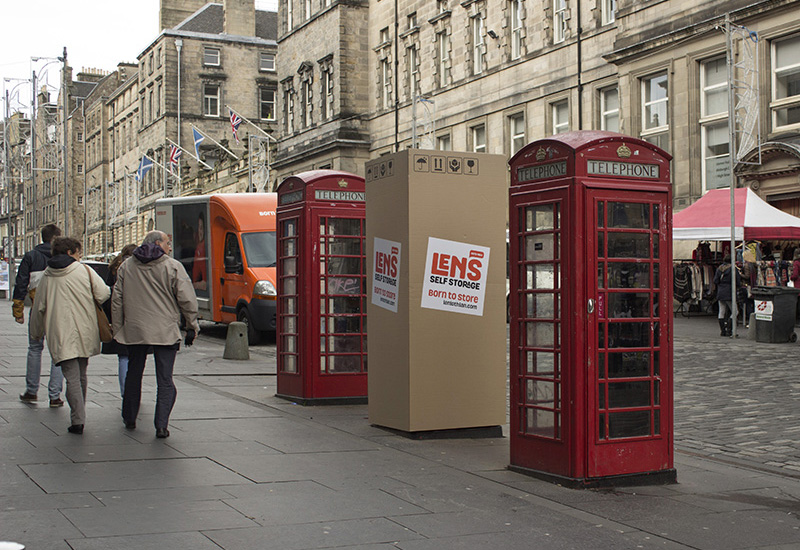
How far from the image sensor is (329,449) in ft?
27.4

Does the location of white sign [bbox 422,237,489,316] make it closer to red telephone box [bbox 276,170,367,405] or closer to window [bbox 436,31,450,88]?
red telephone box [bbox 276,170,367,405]

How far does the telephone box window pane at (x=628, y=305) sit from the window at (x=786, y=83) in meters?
20.9

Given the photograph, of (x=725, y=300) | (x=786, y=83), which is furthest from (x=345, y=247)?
(x=786, y=83)

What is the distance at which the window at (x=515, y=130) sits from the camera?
38344mm

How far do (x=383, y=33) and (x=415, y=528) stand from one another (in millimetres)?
45369

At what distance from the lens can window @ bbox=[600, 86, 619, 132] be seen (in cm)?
3341

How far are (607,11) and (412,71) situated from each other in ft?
44.9

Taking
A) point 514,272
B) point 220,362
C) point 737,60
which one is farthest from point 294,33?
point 514,272

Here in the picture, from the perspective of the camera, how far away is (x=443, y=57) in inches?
1694

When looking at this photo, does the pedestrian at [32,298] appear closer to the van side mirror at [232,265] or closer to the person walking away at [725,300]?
the van side mirror at [232,265]

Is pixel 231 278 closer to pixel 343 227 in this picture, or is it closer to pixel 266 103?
pixel 343 227

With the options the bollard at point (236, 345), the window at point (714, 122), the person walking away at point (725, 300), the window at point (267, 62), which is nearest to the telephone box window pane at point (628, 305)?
the bollard at point (236, 345)

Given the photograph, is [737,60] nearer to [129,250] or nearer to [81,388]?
[129,250]

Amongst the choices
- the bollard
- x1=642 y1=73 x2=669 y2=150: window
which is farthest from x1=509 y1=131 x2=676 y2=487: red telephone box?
x1=642 y1=73 x2=669 y2=150: window
